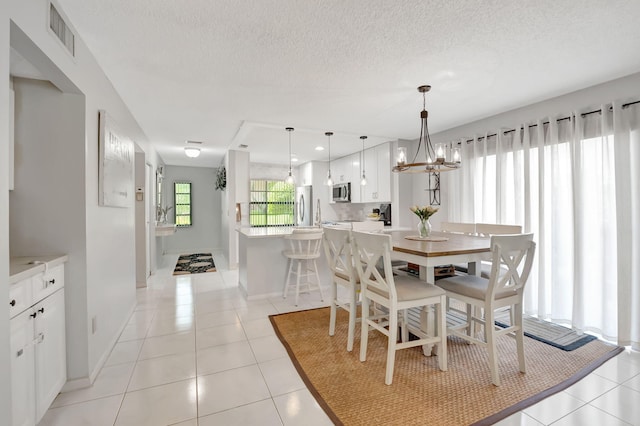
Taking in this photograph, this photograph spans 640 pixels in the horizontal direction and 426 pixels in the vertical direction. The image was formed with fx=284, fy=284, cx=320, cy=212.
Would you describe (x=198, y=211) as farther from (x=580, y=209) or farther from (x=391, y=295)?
(x=580, y=209)

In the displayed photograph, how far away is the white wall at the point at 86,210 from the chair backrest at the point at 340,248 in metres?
1.80

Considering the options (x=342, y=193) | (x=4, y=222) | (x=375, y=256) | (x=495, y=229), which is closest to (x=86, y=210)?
(x=4, y=222)

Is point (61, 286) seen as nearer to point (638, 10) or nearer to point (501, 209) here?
point (638, 10)

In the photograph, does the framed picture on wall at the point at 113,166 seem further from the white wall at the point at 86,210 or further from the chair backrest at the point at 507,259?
the chair backrest at the point at 507,259

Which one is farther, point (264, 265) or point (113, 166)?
point (264, 265)

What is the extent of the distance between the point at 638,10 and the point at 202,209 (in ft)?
26.6

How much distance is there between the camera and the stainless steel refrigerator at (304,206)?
682 centimetres

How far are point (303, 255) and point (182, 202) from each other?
17.9 feet

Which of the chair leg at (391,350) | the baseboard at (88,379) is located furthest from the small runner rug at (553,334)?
the baseboard at (88,379)

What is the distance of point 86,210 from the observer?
1.89 metres

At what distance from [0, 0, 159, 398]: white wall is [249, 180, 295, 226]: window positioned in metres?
4.37

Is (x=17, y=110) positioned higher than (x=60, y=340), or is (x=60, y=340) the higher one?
(x=17, y=110)

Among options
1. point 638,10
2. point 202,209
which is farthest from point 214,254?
point 638,10

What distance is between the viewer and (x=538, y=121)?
309 centimetres
